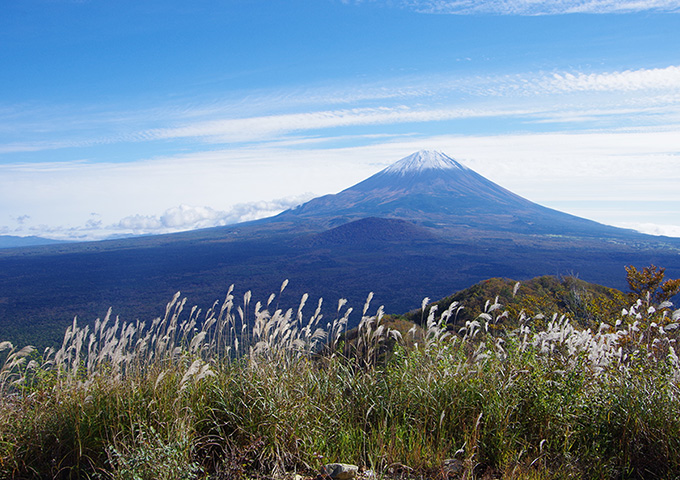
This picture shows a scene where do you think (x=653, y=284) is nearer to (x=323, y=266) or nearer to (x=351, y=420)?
(x=351, y=420)

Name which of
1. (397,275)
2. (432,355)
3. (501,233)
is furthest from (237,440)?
(501,233)

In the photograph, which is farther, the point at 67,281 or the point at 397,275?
the point at 67,281

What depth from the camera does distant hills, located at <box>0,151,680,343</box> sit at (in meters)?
63.5

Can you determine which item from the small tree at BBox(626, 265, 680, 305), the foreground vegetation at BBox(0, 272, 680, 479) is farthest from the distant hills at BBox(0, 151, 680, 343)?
the foreground vegetation at BBox(0, 272, 680, 479)

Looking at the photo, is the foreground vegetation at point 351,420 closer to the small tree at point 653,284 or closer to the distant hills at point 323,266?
the small tree at point 653,284

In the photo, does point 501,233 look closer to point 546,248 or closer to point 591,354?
point 546,248

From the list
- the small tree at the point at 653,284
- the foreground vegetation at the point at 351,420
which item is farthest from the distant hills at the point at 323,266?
the foreground vegetation at the point at 351,420

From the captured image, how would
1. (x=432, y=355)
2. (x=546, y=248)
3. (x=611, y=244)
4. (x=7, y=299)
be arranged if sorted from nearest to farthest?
(x=432, y=355) → (x=7, y=299) → (x=546, y=248) → (x=611, y=244)

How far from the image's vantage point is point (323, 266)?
319 feet

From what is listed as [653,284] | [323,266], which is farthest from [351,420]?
[323,266]

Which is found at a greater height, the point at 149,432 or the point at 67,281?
the point at 149,432

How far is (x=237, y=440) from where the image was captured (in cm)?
331

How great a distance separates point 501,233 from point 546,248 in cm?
3014

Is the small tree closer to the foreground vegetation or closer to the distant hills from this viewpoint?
the foreground vegetation
